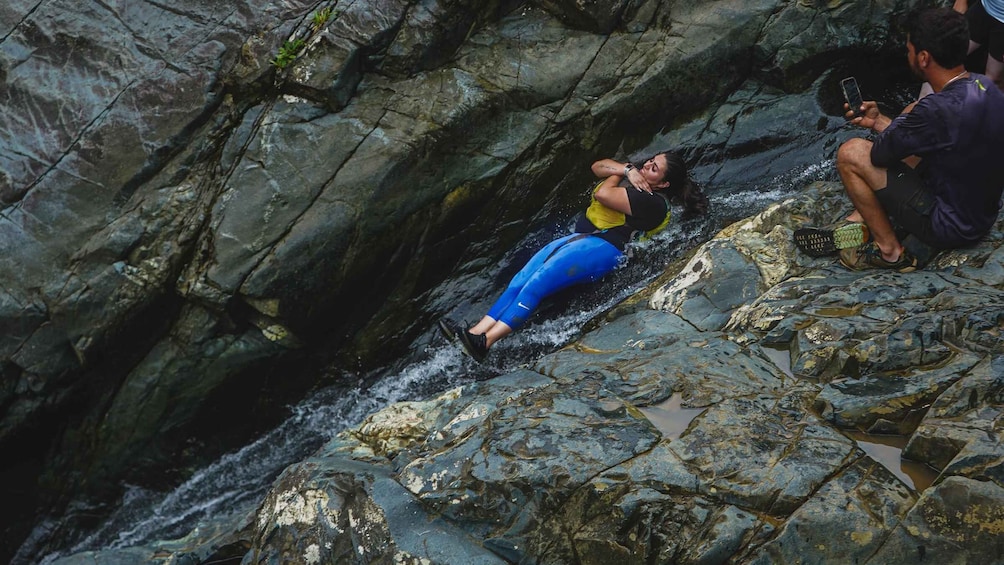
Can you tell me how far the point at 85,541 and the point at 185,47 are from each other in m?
4.84

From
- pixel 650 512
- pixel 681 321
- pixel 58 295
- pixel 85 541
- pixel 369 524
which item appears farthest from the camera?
pixel 85 541

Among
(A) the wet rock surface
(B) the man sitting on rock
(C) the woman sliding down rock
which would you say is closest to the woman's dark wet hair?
(C) the woman sliding down rock

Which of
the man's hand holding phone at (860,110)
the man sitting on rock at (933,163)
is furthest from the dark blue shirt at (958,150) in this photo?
the man's hand holding phone at (860,110)

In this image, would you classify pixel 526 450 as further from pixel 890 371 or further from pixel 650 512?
pixel 890 371

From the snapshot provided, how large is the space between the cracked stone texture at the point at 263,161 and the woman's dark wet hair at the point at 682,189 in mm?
881

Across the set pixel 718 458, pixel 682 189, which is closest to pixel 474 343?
pixel 682 189

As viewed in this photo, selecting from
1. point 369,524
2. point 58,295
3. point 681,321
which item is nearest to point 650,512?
point 369,524

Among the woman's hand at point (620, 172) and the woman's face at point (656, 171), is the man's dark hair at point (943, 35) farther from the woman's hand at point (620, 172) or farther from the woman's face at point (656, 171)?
the woman's hand at point (620, 172)

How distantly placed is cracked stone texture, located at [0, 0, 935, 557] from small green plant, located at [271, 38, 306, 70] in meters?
0.05

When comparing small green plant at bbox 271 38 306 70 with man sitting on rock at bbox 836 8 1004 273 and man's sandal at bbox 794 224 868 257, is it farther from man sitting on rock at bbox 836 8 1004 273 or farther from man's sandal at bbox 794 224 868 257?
man sitting on rock at bbox 836 8 1004 273

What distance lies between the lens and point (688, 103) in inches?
320

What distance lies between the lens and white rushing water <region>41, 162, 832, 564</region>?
7.34 meters

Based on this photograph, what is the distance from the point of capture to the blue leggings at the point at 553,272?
712 cm

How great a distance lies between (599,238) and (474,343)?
59.9 inches
